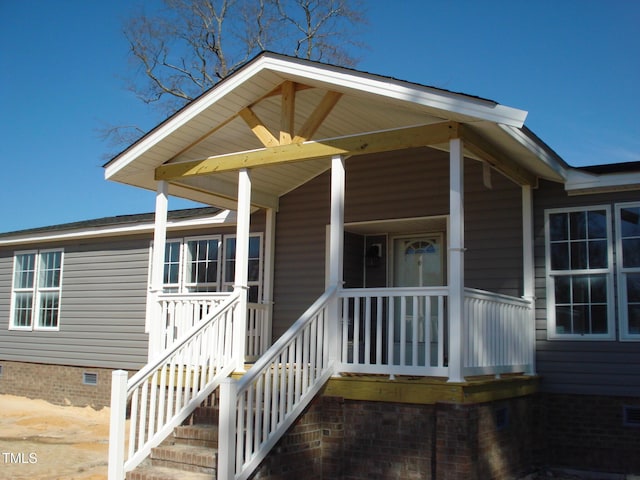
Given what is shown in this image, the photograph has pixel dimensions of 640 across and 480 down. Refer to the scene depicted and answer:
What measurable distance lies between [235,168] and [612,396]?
519cm

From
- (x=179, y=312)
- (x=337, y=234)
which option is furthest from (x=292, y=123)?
(x=179, y=312)

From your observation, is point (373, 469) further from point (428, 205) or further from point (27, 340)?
point (27, 340)

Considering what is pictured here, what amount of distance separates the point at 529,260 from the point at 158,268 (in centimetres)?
468

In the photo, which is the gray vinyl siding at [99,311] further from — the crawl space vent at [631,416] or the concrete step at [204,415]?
the crawl space vent at [631,416]

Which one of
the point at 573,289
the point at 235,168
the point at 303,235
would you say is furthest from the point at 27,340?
the point at 573,289

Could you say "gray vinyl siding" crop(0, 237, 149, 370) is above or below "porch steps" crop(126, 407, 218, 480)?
above

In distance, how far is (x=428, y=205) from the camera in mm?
9688

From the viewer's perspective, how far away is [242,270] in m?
8.57

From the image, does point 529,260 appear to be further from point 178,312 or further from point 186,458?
point 186,458

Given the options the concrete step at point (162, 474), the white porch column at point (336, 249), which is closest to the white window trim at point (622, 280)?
the white porch column at point (336, 249)

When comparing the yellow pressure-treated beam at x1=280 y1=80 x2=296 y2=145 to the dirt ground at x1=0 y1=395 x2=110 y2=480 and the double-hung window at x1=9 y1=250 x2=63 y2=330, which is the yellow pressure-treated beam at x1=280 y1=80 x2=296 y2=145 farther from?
the double-hung window at x1=9 y1=250 x2=63 y2=330

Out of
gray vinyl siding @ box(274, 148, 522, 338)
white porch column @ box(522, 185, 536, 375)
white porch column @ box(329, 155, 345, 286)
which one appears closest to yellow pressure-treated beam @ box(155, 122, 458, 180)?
white porch column @ box(329, 155, 345, 286)

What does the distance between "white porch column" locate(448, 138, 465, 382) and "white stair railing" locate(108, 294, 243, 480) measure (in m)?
2.52

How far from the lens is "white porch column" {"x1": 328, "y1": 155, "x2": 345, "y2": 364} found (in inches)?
301
